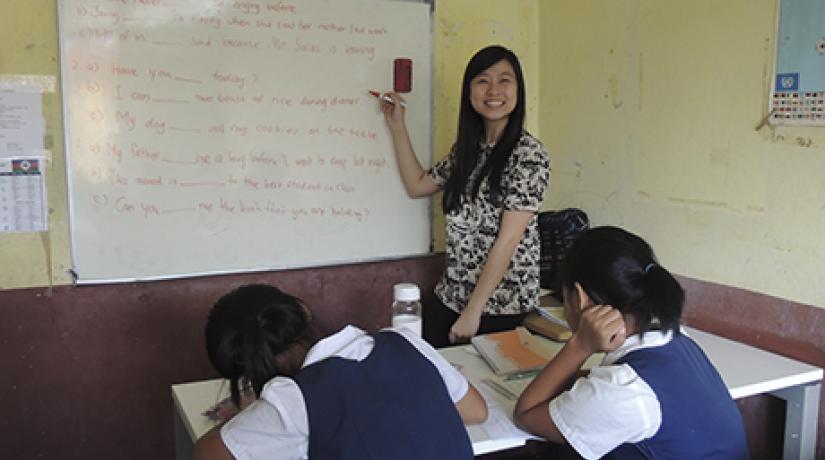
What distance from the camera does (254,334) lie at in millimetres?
1311

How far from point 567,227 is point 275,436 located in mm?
1885

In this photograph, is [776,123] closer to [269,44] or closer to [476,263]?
[476,263]

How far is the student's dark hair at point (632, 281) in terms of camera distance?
1487 millimetres

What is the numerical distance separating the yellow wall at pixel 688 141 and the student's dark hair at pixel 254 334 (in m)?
1.55

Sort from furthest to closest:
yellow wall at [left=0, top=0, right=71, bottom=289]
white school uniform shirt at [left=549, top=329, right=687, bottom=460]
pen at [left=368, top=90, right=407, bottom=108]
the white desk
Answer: pen at [left=368, top=90, right=407, bottom=108] → yellow wall at [left=0, top=0, right=71, bottom=289] → the white desk → white school uniform shirt at [left=549, top=329, right=687, bottom=460]

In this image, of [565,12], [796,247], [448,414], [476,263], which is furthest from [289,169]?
[796,247]

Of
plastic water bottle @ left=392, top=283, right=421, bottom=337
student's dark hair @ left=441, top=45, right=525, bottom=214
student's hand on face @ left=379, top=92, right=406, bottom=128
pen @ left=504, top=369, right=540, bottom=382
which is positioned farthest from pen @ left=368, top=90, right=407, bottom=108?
pen @ left=504, top=369, right=540, bottom=382

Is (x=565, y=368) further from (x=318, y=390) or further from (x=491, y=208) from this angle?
(x=491, y=208)

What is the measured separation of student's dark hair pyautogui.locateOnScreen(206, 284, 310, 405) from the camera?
131cm

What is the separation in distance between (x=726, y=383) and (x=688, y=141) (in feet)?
2.96

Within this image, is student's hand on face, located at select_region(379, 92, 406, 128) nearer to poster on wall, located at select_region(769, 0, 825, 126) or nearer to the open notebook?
the open notebook

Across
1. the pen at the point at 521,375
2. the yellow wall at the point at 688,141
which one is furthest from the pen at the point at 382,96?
the pen at the point at 521,375

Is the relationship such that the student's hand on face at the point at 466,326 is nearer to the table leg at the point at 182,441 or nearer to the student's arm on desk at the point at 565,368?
the student's arm on desk at the point at 565,368

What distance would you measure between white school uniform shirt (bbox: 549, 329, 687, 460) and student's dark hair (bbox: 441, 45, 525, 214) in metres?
0.99
